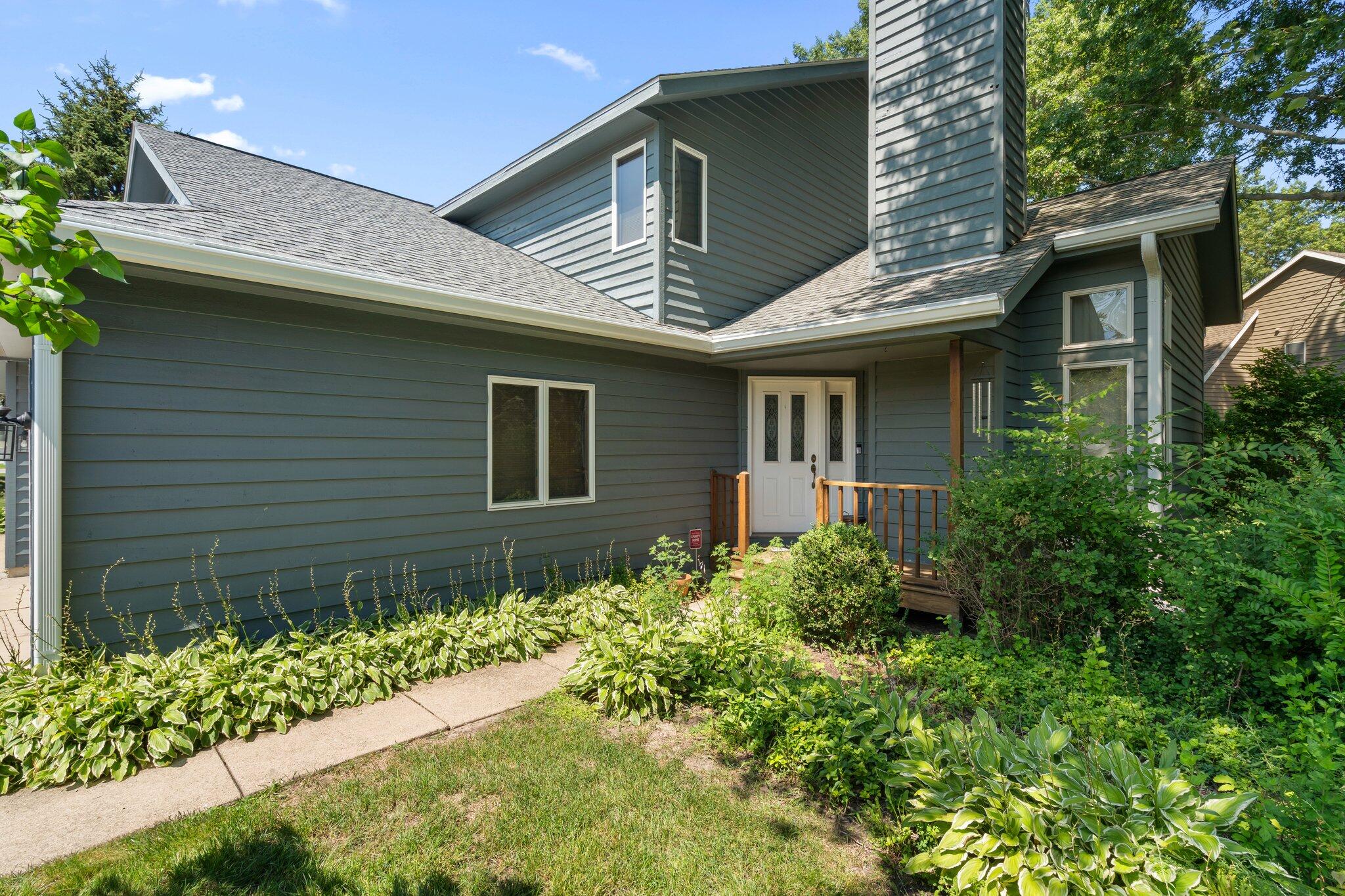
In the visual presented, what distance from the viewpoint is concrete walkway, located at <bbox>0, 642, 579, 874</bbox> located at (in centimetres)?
262

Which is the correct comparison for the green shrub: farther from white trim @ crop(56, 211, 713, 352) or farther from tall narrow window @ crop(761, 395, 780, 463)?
tall narrow window @ crop(761, 395, 780, 463)

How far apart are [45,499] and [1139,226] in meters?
8.38

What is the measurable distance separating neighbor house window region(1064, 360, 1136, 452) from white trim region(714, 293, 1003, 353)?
1.63m

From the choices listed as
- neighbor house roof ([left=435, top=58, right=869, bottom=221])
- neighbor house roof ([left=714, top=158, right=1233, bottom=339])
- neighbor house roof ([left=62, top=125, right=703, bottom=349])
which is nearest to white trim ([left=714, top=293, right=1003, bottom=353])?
neighbor house roof ([left=714, top=158, right=1233, bottom=339])

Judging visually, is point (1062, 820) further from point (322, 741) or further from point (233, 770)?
point (233, 770)

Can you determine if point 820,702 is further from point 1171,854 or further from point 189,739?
point 189,739

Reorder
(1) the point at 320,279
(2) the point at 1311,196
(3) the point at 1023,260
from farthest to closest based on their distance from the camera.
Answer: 1. (2) the point at 1311,196
2. (3) the point at 1023,260
3. (1) the point at 320,279

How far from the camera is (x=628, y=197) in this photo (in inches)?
307

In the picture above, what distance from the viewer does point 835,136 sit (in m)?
9.60

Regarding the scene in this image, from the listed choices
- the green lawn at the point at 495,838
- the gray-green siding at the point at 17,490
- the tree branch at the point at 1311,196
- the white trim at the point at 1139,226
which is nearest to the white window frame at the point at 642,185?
the white trim at the point at 1139,226

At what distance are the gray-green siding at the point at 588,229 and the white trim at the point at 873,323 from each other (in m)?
1.37

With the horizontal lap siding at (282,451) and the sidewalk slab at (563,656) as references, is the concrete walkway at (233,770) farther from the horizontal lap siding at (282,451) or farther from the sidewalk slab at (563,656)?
the horizontal lap siding at (282,451)

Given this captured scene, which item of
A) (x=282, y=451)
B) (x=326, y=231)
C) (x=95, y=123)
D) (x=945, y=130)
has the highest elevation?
(x=95, y=123)

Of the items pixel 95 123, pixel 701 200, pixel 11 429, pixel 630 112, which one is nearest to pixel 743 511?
pixel 701 200
